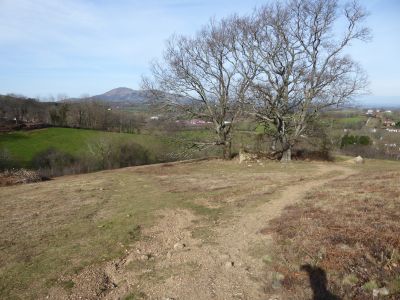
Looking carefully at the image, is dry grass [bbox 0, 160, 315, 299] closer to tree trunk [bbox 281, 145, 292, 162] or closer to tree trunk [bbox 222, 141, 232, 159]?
tree trunk [bbox 281, 145, 292, 162]

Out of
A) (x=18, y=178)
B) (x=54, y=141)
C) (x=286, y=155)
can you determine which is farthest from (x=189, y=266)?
(x=54, y=141)

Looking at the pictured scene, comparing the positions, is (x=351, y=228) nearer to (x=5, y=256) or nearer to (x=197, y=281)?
(x=197, y=281)

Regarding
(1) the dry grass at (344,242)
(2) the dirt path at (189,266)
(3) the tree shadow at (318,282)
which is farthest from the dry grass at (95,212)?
(3) the tree shadow at (318,282)

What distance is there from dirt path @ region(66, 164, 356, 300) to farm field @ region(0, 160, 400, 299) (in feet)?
0.07

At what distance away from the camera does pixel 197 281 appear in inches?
267

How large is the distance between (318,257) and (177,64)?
2087 cm

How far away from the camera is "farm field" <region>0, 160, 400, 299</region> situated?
6.57 metres

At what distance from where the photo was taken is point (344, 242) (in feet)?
25.5

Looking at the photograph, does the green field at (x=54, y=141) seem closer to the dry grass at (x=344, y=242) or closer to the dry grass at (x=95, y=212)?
the dry grass at (x=95, y=212)

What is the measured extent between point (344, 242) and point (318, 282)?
5.74 feet

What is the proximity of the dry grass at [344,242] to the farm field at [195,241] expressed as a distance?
0.09ft

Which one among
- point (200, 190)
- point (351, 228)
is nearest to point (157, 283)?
point (351, 228)

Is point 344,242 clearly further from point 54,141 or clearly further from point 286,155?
point 54,141

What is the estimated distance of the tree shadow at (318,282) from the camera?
19.5ft
